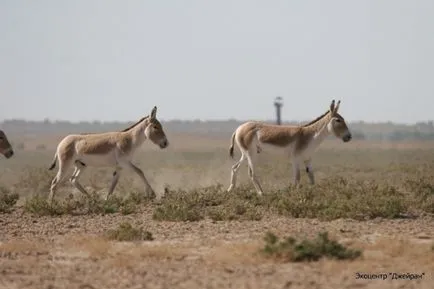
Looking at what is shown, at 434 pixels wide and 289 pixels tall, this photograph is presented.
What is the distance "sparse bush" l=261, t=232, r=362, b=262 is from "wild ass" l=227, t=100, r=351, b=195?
923 centimetres

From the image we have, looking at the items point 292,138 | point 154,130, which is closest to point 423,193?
point 292,138

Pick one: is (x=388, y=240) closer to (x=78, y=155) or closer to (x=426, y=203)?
(x=426, y=203)

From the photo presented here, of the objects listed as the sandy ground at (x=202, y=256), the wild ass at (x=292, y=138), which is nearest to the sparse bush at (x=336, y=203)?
the sandy ground at (x=202, y=256)

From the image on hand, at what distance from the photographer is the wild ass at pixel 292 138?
22.4 metres

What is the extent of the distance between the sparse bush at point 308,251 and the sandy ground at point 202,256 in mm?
197

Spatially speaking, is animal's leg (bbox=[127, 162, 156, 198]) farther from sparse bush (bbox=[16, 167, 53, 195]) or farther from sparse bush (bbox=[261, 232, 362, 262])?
sparse bush (bbox=[16, 167, 53, 195])

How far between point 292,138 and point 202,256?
31.4ft

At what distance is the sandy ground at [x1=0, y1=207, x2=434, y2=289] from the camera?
1134 cm

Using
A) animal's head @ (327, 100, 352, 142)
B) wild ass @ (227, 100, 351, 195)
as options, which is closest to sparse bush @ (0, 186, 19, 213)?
wild ass @ (227, 100, 351, 195)

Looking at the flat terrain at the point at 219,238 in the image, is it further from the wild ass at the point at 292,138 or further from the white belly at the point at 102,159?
the white belly at the point at 102,159

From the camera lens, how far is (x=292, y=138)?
73.8 ft

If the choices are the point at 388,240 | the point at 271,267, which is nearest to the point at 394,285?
the point at 271,267

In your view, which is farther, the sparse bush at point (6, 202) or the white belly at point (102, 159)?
the white belly at point (102, 159)

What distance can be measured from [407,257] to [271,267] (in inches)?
82.2
